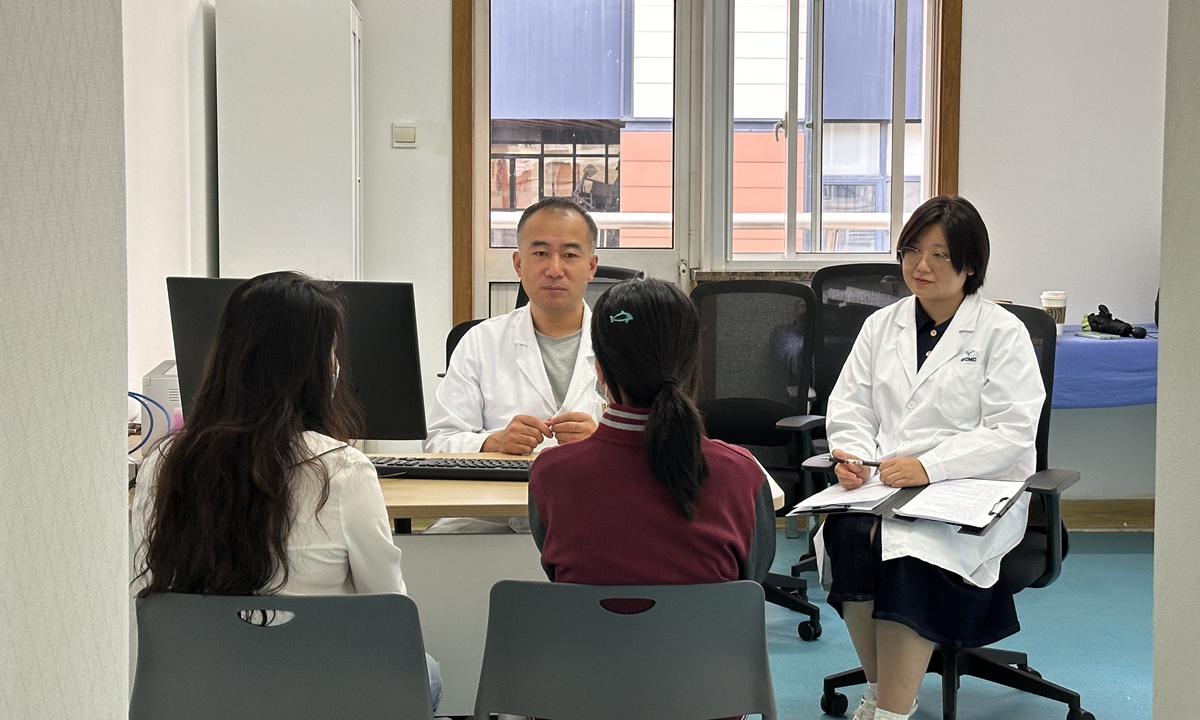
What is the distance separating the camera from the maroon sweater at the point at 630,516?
1.65m

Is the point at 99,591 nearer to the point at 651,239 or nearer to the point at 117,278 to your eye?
the point at 117,278

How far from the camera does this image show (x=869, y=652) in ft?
8.84

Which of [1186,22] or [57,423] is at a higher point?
[1186,22]

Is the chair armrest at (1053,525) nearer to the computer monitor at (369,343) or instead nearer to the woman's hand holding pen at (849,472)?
the woman's hand holding pen at (849,472)

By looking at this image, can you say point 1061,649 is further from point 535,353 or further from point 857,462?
point 535,353

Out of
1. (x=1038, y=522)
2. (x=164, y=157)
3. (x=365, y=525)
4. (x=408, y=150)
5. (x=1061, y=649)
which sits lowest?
(x=1061, y=649)

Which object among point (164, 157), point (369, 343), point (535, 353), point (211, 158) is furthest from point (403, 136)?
point (369, 343)

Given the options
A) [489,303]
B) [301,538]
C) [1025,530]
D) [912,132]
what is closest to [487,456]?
[301,538]

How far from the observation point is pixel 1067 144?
459cm

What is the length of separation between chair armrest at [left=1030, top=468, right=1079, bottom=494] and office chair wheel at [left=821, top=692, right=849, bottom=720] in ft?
2.34

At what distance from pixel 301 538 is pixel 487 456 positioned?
2.81 ft

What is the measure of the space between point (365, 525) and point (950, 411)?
1614mm

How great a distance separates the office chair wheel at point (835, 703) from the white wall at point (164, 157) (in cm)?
186

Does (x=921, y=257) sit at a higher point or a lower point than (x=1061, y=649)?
higher
